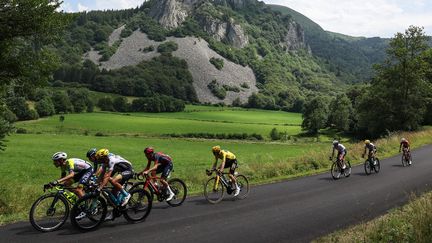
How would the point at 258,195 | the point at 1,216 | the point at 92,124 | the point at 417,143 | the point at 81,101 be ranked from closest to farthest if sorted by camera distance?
the point at 1,216 → the point at 258,195 → the point at 417,143 → the point at 92,124 → the point at 81,101

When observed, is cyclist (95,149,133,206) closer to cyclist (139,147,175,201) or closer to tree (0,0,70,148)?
cyclist (139,147,175,201)

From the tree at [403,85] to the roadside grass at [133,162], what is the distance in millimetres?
10708

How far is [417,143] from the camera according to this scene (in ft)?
140

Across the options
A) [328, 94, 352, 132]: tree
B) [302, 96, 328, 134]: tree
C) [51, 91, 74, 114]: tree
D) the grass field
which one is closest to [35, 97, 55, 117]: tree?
the grass field

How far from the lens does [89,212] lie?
11.9m

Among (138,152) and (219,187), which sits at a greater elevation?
(219,187)

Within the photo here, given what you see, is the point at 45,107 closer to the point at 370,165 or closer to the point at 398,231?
the point at 370,165

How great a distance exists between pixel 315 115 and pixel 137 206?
302ft

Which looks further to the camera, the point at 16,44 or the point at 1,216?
the point at 16,44

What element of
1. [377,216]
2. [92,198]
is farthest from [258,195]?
[92,198]

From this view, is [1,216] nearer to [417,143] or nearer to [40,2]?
[40,2]

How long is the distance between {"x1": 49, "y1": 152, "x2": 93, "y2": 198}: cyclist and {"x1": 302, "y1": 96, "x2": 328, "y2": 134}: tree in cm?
9168

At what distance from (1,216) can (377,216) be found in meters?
12.8

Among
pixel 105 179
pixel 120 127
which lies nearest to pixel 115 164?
pixel 105 179
